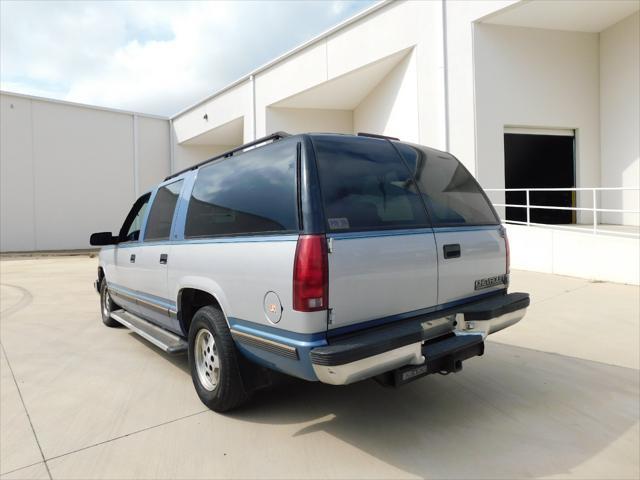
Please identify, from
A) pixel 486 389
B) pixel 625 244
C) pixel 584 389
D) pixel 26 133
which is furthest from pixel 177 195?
pixel 26 133

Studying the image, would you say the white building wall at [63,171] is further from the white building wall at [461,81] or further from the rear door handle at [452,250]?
the rear door handle at [452,250]

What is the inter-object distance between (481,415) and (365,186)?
76.4 inches

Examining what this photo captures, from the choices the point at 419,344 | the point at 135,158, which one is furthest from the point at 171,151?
the point at 419,344

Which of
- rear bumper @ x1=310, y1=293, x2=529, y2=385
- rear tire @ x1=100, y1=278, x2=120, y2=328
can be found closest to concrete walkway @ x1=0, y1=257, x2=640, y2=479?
rear bumper @ x1=310, y1=293, x2=529, y2=385

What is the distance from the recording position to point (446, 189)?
3.65 metres

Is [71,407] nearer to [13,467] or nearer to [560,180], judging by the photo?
[13,467]

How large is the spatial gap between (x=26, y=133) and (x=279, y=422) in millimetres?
23027

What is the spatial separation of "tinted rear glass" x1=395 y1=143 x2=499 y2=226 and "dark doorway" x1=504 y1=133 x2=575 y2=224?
11137 millimetres

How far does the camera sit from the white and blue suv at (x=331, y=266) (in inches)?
105

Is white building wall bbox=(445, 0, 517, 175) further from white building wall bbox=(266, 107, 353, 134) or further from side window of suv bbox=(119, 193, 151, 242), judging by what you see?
side window of suv bbox=(119, 193, 151, 242)

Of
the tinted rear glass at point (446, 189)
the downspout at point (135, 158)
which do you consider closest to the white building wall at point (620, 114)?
the tinted rear glass at point (446, 189)

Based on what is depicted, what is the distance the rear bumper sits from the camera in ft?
8.41

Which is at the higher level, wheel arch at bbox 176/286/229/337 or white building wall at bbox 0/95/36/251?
white building wall at bbox 0/95/36/251

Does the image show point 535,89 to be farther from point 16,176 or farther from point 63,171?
point 16,176
